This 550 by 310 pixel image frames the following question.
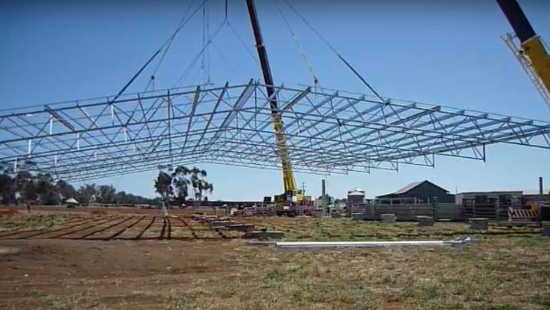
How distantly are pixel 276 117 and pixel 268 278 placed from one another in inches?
780

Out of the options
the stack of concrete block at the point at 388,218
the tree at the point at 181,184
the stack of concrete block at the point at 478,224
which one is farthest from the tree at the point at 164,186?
the stack of concrete block at the point at 478,224

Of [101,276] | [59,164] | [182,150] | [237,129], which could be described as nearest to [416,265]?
[101,276]

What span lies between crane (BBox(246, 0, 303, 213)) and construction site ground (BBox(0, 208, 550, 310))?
9988 mm

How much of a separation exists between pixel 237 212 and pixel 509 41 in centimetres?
3486

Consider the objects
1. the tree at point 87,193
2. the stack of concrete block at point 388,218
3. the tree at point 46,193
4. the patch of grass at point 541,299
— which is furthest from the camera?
the tree at point 87,193

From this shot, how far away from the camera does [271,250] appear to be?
53.1 ft

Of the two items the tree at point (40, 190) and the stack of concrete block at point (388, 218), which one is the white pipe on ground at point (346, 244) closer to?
the stack of concrete block at point (388, 218)

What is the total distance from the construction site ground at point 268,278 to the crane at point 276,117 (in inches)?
393

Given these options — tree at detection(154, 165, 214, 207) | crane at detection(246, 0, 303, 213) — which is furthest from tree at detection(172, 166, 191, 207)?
crane at detection(246, 0, 303, 213)

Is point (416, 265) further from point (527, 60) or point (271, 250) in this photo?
point (527, 60)

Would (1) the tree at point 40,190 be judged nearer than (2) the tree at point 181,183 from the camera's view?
Yes

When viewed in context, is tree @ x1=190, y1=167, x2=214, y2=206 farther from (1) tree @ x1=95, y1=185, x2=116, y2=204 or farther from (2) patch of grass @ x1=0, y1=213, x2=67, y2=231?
(2) patch of grass @ x1=0, y1=213, x2=67, y2=231

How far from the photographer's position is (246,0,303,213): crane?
26.3 metres

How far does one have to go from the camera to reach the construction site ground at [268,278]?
7.87 meters
